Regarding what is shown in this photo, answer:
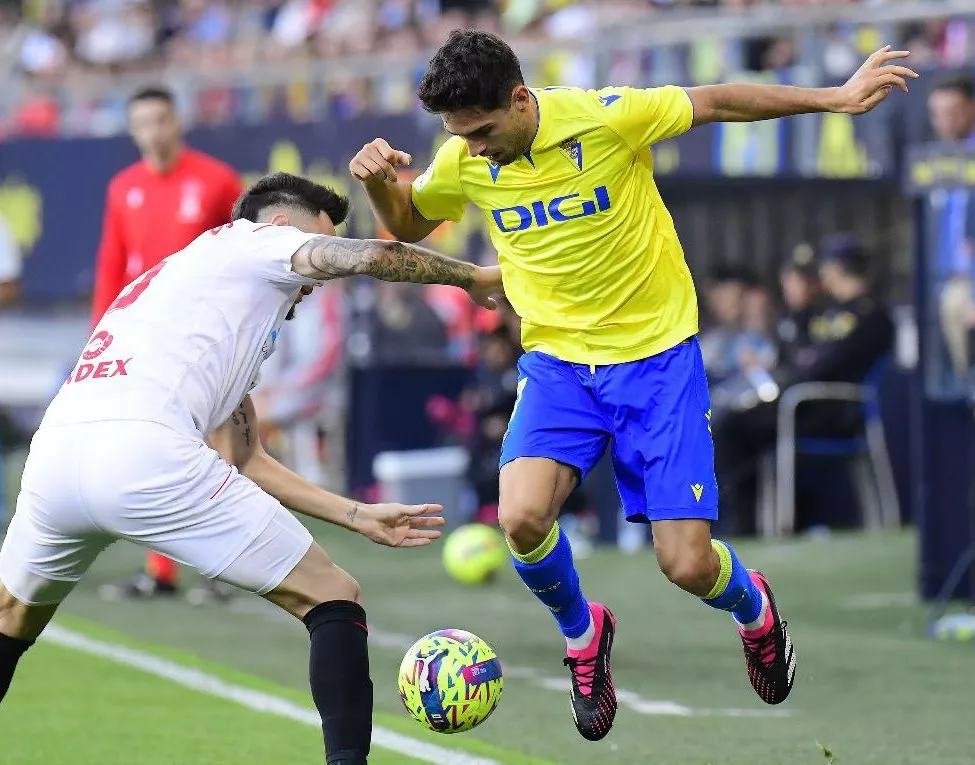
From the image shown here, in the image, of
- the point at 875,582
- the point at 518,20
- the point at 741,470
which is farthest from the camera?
the point at 518,20

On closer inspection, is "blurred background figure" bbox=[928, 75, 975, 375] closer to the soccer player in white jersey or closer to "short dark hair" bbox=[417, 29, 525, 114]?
"short dark hair" bbox=[417, 29, 525, 114]

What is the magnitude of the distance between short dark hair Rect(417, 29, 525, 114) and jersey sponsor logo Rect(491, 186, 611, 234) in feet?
1.40

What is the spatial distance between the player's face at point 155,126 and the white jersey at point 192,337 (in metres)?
5.24

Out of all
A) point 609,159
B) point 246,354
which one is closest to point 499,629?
point 609,159

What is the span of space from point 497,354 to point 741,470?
203 centimetres

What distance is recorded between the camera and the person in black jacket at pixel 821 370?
14188 mm

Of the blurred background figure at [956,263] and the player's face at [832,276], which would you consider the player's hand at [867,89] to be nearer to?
the blurred background figure at [956,263]

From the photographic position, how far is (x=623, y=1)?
1728 cm

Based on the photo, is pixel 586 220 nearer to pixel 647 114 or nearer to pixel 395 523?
pixel 647 114

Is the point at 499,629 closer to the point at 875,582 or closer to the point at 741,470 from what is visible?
the point at 875,582

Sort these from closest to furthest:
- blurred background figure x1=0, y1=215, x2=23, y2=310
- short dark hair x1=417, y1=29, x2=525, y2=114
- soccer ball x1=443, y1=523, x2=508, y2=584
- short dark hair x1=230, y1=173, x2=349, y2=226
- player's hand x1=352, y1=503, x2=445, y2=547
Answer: player's hand x1=352, y1=503, x2=445, y2=547, short dark hair x1=230, y1=173, x2=349, y2=226, short dark hair x1=417, y1=29, x2=525, y2=114, soccer ball x1=443, y1=523, x2=508, y2=584, blurred background figure x1=0, y1=215, x2=23, y2=310

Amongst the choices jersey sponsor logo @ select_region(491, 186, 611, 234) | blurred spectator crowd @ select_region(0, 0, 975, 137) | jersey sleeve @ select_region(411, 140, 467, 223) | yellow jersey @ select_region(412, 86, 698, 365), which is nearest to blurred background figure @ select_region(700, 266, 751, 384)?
blurred spectator crowd @ select_region(0, 0, 975, 137)

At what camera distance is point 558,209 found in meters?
6.50

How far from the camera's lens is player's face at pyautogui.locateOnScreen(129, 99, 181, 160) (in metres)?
10.7
